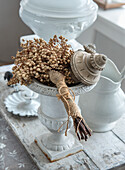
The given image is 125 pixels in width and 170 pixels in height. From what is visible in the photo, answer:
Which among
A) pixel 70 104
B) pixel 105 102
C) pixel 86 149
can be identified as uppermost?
pixel 70 104

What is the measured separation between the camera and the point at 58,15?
961 mm

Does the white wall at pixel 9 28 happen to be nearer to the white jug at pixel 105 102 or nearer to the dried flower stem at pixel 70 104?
the white jug at pixel 105 102

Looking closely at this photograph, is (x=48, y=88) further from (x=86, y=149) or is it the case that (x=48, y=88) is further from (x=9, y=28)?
(x=9, y=28)

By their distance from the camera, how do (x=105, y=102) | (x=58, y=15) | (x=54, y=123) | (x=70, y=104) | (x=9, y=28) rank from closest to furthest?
(x=70, y=104), (x=54, y=123), (x=105, y=102), (x=58, y=15), (x=9, y=28)

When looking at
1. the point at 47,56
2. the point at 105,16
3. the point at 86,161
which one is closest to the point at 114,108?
the point at 86,161

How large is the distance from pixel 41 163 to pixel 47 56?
0.32 meters

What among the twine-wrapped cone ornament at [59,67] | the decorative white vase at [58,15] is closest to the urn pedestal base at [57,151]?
the twine-wrapped cone ornament at [59,67]

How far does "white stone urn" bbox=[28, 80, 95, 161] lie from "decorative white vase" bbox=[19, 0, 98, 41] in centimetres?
34

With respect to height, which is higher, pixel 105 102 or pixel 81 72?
pixel 81 72

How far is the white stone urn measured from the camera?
671mm

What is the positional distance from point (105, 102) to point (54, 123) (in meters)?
0.20

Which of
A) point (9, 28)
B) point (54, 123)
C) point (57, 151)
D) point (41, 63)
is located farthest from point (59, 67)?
point (9, 28)

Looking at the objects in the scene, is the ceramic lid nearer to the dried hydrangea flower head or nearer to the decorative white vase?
the decorative white vase

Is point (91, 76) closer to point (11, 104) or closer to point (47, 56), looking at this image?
point (47, 56)
